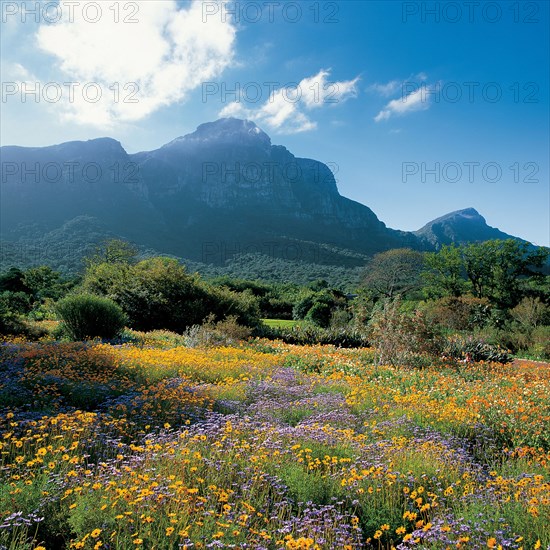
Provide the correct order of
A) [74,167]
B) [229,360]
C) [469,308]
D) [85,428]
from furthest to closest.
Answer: [74,167]
[469,308]
[229,360]
[85,428]

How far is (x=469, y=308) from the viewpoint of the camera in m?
26.2

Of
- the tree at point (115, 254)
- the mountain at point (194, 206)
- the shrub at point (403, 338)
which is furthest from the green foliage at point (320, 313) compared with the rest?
the mountain at point (194, 206)

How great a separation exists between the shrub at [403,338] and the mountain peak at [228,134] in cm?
13288

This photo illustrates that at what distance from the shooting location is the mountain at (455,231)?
11099cm

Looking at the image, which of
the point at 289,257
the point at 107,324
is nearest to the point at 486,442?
the point at 107,324

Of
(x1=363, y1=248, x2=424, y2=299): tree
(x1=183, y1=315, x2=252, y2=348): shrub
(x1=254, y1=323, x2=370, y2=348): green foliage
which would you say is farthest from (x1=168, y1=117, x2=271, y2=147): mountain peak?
(x1=183, y1=315, x2=252, y2=348): shrub

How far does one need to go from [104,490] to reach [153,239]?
7203cm

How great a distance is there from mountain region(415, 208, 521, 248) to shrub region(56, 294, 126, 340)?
9386 cm

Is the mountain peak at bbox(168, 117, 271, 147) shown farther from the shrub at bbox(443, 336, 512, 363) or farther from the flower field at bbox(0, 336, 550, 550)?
the flower field at bbox(0, 336, 550, 550)

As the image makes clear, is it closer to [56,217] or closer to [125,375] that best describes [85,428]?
[125,375]

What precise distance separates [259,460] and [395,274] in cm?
4075

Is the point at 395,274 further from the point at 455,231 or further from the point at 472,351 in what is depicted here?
the point at 455,231

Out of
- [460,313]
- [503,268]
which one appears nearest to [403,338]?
[460,313]

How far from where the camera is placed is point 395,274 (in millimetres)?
42906
